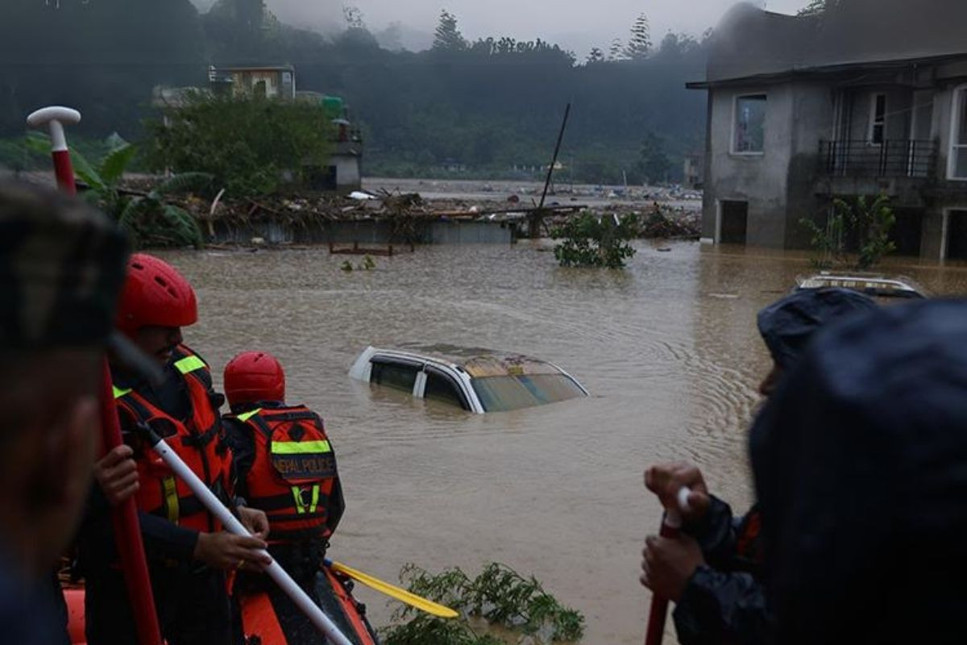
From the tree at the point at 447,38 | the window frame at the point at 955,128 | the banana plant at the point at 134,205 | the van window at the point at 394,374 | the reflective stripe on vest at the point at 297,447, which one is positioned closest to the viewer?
the reflective stripe on vest at the point at 297,447

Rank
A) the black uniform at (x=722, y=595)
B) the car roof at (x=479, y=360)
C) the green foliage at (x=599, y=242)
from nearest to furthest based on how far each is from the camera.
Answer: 1. the black uniform at (x=722, y=595)
2. the car roof at (x=479, y=360)
3. the green foliage at (x=599, y=242)

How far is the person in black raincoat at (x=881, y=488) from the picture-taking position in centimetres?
96

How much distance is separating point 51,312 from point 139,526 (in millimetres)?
2353

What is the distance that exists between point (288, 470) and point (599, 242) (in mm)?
25139

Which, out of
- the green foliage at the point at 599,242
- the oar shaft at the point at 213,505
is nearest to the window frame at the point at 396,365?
the oar shaft at the point at 213,505

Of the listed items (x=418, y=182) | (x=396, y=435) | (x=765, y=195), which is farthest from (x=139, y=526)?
(x=418, y=182)

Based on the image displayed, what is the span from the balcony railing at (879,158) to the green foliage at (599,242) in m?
7.35

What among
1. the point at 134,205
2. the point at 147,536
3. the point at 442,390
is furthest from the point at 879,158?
the point at 147,536

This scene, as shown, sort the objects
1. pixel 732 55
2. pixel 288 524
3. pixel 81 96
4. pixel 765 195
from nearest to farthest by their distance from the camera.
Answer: pixel 288 524, pixel 765 195, pixel 732 55, pixel 81 96

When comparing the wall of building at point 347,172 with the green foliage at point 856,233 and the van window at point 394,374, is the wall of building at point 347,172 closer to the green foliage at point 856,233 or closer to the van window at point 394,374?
the green foliage at point 856,233

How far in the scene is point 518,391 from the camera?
11414mm

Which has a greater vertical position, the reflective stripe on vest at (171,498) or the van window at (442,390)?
the reflective stripe on vest at (171,498)

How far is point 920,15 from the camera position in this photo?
31.3m

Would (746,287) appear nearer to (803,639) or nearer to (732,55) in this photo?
(732,55)
